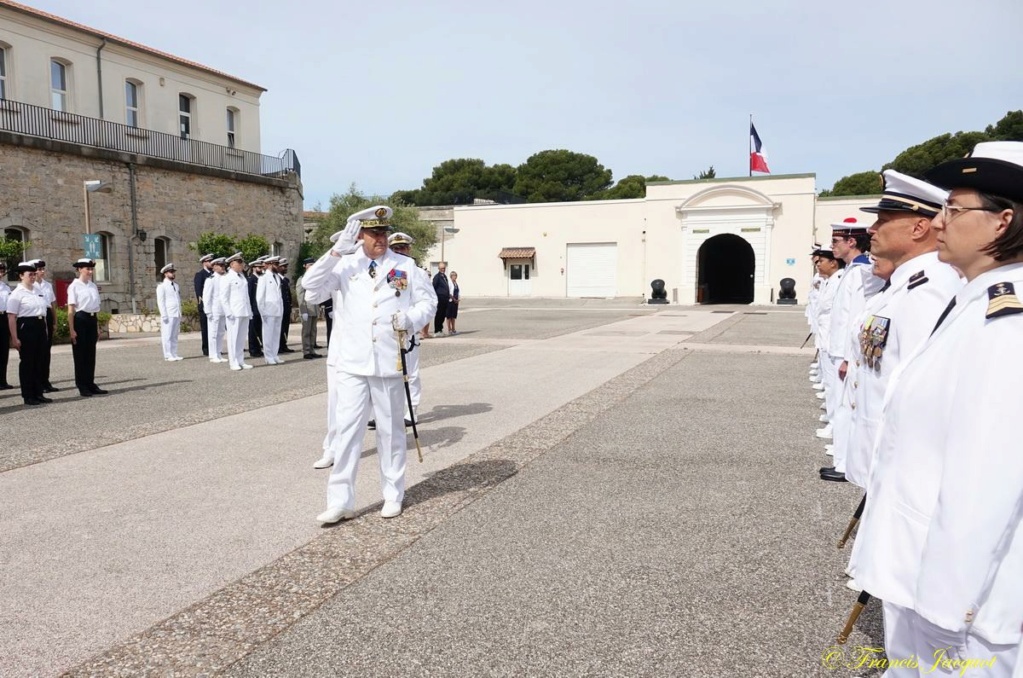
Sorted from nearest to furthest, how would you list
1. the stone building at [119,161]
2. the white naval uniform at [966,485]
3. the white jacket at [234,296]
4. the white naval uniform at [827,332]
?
the white naval uniform at [966,485] → the white naval uniform at [827,332] → the white jacket at [234,296] → the stone building at [119,161]

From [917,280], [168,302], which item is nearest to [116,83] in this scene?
[168,302]

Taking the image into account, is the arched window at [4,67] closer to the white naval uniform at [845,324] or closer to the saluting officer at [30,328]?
the saluting officer at [30,328]

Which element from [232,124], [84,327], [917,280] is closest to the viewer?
[917,280]

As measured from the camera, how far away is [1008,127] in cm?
5678

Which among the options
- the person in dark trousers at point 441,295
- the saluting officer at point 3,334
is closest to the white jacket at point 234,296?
the saluting officer at point 3,334

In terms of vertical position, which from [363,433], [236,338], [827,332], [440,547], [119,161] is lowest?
[440,547]

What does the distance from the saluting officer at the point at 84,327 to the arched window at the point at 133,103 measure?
21.9 meters

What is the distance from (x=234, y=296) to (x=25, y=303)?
4227 millimetres

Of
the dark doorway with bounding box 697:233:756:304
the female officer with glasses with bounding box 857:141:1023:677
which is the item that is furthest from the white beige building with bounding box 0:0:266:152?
the female officer with glasses with bounding box 857:141:1023:677

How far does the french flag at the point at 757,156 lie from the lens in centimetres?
4084

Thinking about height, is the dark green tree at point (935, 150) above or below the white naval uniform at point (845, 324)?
above

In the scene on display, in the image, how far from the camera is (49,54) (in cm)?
2614

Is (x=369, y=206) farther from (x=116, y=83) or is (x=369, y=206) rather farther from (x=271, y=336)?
(x=271, y=336)

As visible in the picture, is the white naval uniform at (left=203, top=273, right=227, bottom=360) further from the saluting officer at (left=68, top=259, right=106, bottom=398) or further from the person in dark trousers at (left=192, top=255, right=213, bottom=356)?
the saluting officer at (left=68, top=259, right=106, bottom=398)
